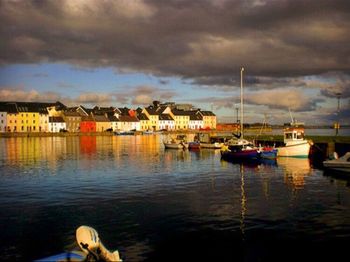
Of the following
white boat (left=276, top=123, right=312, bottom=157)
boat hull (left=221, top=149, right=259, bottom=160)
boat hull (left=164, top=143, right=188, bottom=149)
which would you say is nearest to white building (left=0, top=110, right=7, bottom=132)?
boat hull (left=164, top=143, right=188, bottom=149)

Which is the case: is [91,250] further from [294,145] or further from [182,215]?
[294,145]

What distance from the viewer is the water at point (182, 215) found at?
62.5 feet

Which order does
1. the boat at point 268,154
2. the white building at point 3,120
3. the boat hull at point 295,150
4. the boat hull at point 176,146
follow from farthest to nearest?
the white building at point 3,120 → the boat hull at point 176,146 → the boat hull at point 295,150 → the boat at point 268,154

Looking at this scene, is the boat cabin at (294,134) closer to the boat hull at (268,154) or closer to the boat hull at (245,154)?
the boat hull at (268,154)

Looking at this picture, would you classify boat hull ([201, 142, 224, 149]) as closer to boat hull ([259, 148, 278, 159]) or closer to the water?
boat hull ([259, 148, 278, 159])

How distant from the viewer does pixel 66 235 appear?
21.3m

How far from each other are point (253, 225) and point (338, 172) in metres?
27.0

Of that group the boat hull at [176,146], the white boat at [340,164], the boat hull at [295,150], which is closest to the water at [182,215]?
the white boat at [340,164]

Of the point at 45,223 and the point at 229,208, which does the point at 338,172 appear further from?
the point at 45,223

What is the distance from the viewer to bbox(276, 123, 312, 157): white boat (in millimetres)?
65188

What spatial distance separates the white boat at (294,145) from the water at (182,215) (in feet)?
68.9

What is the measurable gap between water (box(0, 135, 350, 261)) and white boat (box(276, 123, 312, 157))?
21.0m

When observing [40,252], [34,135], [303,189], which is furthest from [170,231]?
[34,135]

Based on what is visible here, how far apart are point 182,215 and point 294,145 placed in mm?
44455
